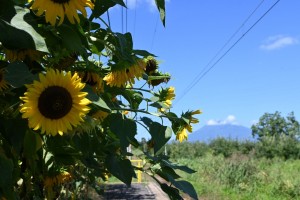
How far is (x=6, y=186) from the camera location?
908mm

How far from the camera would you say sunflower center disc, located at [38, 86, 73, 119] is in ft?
2.91

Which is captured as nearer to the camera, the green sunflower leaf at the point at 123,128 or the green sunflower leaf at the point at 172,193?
the green sunflower leaf at the point at 123,128

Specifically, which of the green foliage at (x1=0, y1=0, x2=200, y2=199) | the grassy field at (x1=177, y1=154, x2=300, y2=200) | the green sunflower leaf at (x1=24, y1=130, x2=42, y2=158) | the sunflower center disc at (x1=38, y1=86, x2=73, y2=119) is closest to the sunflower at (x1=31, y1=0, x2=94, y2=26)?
the green foliage at (x1=0, y1=0, x2=200, y2=199)

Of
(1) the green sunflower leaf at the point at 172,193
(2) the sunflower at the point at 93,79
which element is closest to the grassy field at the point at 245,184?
(1) the green sunflower leaf at the point at 172,193

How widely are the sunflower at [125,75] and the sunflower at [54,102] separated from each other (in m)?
0.34

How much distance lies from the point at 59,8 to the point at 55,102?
7.2 inches

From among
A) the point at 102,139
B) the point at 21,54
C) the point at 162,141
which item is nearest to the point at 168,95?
the point at 102,139

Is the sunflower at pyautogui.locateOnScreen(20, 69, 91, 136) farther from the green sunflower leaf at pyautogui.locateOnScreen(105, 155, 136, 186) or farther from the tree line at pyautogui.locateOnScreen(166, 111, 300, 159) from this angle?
the tree line at pyautogui.locateOnScreen(166, 111, 300, 159)

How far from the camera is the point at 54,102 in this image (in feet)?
3.04

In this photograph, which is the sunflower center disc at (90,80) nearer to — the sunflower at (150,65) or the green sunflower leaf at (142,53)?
the green sunflower leaf at (142,53)

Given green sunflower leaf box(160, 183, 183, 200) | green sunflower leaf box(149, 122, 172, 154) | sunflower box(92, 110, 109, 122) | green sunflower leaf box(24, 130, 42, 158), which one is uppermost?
sunflower box(92, 110, 109, 122)

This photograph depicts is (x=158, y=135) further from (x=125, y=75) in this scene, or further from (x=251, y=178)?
(x=251, y=178)

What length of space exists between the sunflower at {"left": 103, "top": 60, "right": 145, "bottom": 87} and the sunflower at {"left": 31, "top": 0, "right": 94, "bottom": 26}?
370mm

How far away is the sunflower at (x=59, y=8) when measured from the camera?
852 mm
